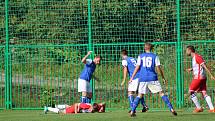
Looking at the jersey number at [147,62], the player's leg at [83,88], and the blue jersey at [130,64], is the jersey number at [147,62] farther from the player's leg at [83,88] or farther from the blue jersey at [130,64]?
the player's leg at [83,88]

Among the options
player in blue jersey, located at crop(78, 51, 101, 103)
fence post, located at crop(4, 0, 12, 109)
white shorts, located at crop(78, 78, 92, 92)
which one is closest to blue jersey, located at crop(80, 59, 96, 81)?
player in blue jersey, located at crop(78, 51, 101, 103)

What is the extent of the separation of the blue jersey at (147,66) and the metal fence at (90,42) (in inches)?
205

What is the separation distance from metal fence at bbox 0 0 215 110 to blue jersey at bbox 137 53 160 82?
5211 millimetres

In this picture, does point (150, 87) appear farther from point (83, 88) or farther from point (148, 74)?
point (83, 88)

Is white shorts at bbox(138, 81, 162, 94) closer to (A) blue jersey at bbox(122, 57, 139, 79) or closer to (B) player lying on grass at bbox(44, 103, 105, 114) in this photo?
(B) player lying on grass at bbox(44, 103, 105, 114)

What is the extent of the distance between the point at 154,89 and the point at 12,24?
27.7ft

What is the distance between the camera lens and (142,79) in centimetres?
1895

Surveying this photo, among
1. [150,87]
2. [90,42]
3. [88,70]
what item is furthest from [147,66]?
[90,42]

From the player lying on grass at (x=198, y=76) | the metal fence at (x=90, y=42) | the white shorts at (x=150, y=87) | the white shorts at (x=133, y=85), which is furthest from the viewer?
the metal fence at (x=90, y=42)

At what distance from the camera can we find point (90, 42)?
2475 cm

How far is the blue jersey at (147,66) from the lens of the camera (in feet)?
62.1

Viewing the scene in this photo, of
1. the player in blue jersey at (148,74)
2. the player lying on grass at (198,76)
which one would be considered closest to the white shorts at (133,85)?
the player lying on grass at (198,76)

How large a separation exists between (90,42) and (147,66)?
19.9 ft

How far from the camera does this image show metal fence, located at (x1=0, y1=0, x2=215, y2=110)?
2453cm
